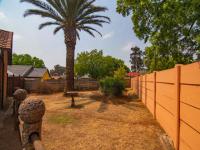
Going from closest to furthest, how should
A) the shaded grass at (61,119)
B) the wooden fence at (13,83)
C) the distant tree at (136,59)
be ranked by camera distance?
the shaded grass at (61,119) < the wooden fence at (13,83) < the distant tree at (136,59)

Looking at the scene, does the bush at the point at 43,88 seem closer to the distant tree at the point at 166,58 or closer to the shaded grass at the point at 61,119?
the distant tree at the point at 166,58

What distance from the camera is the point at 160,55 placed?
1209 cm

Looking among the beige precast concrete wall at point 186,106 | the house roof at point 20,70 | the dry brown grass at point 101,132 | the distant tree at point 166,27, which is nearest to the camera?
the beige precast concrete wall at point 186,106

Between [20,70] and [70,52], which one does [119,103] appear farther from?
[20,70]

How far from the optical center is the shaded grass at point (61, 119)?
8.06m

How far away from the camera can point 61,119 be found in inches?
337

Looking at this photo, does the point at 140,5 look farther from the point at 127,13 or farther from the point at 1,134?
the point at 1,134

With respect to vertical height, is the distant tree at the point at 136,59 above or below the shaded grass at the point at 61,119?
above

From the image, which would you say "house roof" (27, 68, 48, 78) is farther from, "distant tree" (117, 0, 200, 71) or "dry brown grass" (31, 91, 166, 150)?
"dry brown grass" (31, 91, 166, 150)

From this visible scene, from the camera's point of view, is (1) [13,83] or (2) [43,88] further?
(2) [43,88]

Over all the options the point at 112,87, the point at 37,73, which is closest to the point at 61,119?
the point at 112,87

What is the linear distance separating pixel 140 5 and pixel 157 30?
4.72 ft

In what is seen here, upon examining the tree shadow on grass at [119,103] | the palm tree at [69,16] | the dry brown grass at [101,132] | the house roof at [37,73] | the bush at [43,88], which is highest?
the palm tree at [69,16]

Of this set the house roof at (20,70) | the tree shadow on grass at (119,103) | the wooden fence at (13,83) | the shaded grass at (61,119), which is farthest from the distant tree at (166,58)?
the house roof at (20,70)
